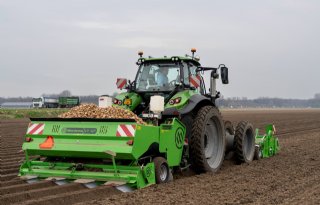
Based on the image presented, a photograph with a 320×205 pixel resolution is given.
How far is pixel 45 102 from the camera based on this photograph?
193 ft

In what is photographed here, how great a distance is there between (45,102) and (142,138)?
53.7 metres

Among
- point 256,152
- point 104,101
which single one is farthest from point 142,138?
point 256,152

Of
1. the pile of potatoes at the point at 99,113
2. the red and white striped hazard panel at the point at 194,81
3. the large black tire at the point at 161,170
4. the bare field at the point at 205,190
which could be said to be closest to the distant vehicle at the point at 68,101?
the bare field at the point at 205,190

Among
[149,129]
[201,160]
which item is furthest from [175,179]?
[149,129]

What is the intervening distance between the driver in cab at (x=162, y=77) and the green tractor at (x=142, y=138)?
0.06ft

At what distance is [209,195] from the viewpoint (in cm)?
655

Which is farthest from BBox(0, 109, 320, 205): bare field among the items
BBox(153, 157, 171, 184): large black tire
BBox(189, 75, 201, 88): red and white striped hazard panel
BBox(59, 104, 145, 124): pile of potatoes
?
BBox(189, 75, 201, 88): red and white striped hazard panel

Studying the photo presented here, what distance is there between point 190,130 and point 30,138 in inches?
Answer: 104

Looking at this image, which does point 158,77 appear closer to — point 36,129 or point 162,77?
point 162,77

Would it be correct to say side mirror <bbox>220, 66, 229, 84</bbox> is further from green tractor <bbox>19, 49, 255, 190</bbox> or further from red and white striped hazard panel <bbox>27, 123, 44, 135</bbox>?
red and white striped hazard panel <bbox>27, 123, 44, 135</bbox>

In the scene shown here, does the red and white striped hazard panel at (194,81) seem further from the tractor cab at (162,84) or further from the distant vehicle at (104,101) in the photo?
the distant vehicle at (104,101)

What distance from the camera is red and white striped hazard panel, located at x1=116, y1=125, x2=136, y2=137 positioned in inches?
266

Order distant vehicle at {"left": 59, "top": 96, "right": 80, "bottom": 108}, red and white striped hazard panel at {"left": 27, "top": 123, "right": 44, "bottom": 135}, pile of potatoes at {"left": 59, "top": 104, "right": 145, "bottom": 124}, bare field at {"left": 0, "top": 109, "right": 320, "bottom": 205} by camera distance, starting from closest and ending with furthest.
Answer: bare field at {"left": 0, "top": 109, "right": 320, "bottom": 205} < red and white striped hazard panel at {"left": 27, "top": 123, "right": 44, "bottom": 135} < pile of potatoes at {"left": 59, "top": 104, "right": 145, "bottom": 124} < distant vehicle at {"left": 59, "top": 96, "right": 80, "bottom": 108}

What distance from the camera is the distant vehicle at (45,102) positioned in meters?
58.6
